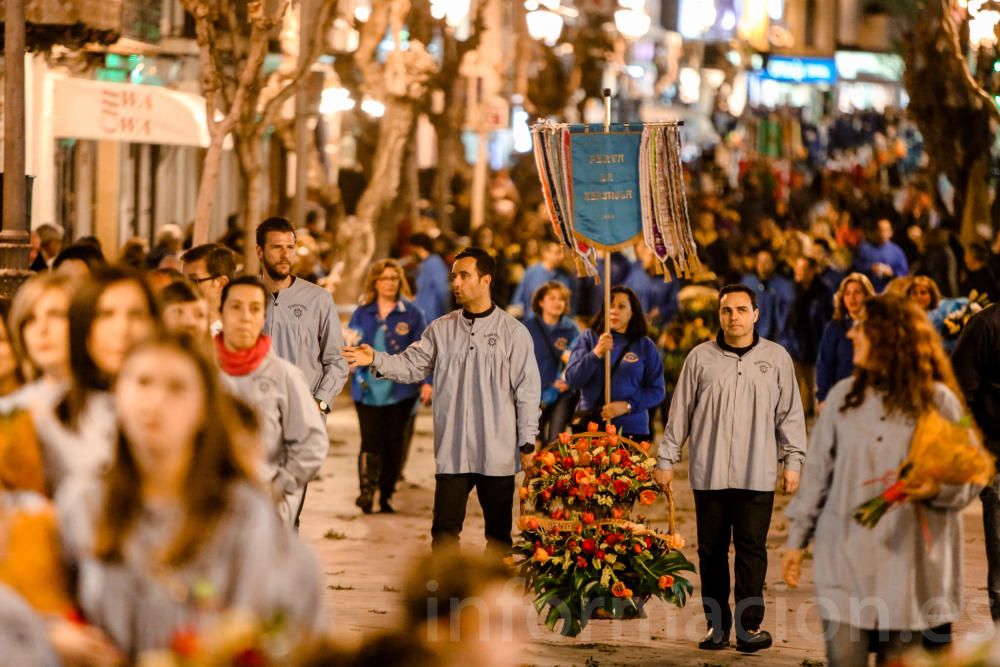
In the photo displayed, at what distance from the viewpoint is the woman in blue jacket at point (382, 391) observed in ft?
48.4

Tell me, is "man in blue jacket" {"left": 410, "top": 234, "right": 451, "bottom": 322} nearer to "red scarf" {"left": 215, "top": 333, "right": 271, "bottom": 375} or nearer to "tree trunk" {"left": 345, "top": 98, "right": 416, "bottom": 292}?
"tree trunk" {"left": 345, "top": 98, "right": 416, "bottom": 292}

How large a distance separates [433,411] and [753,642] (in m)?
2.12

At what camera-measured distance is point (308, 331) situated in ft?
34.8

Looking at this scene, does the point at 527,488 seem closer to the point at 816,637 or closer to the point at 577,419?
the point at 816,637

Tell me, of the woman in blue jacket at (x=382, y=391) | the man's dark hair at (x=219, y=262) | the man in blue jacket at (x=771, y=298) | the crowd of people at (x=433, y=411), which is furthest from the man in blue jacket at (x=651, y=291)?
the man's dark hair at (x=219, y=262)

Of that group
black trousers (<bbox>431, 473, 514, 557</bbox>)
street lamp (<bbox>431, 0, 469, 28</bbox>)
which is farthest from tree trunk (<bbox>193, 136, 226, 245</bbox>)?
street lamp (<bbox>431, 0, 469, 28</bbox>)

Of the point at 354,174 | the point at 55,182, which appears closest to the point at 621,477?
the point at 55,182

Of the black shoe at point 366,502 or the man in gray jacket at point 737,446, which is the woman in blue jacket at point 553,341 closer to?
the black shoe at point 366,502

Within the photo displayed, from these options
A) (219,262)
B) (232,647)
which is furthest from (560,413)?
(232,647)

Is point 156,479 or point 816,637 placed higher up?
point 156,479

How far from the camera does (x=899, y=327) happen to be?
686cm

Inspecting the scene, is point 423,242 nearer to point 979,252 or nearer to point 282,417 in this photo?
point 979,252

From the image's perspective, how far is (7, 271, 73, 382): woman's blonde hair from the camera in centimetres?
619

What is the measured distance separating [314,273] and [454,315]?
1121 cm
